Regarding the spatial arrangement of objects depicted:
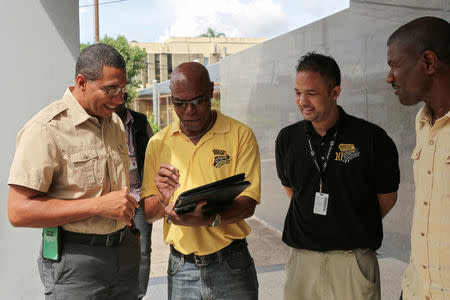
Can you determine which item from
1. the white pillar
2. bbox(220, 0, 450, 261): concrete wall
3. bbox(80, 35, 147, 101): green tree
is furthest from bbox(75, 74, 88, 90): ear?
bbox(80, 35, 147, 101): green tree

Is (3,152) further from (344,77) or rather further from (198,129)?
(344,77)

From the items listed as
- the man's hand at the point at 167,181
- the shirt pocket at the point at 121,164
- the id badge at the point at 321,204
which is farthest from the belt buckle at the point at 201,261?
the id badge at the point at 321,204

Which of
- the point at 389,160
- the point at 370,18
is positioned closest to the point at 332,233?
the point at 389,160

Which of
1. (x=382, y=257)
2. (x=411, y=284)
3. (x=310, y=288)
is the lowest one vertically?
(x=382, y=257)

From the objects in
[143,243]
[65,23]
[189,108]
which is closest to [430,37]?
[189,108]

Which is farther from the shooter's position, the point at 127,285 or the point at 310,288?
the point at 310,288

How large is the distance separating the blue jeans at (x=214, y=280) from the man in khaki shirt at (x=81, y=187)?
10.5 inches

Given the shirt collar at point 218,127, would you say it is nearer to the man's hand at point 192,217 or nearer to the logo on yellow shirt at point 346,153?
the man's hand at point 192,217

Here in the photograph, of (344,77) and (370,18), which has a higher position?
(370,18)

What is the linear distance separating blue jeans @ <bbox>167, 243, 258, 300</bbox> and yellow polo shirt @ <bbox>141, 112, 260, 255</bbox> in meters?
0.08

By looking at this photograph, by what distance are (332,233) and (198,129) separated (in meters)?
0.88

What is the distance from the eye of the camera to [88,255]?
204 cm

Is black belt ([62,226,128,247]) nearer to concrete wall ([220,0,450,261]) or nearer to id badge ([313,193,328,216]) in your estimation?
id badge ([313,193,328,216])

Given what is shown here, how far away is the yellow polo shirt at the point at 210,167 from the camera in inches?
84.7
